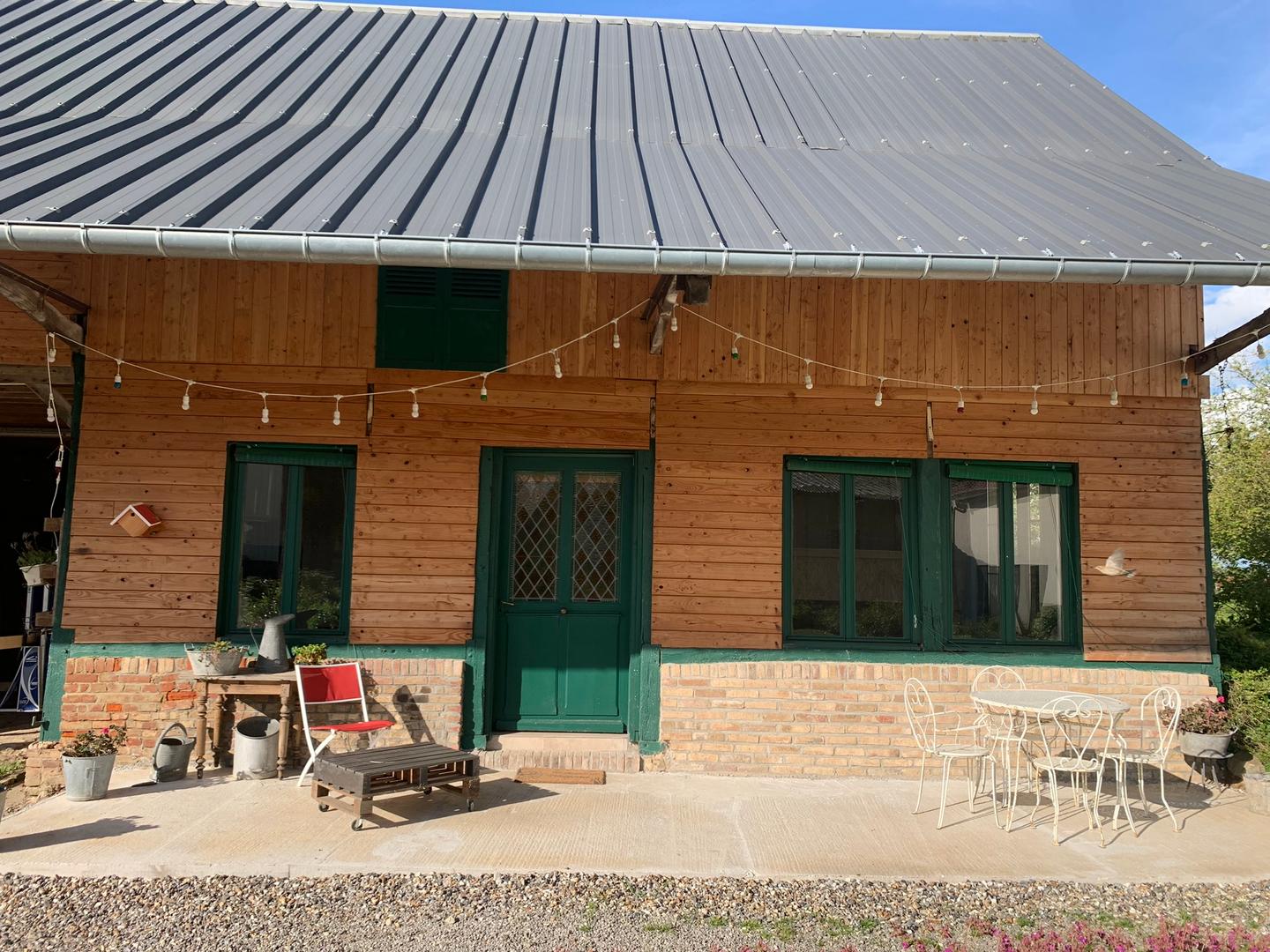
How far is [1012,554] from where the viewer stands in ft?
24.4

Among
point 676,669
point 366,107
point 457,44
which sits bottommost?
point 676,669

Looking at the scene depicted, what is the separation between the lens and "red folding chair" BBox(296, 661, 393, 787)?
625 cm

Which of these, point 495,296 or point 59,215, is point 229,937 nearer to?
point 59,215

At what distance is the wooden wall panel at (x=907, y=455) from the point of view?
23.3ft

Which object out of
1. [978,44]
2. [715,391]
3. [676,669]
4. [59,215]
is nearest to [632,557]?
[676,669]

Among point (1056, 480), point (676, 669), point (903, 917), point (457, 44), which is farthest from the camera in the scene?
point (457, 44)

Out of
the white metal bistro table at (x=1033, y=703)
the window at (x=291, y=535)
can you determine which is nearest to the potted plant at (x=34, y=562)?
the window at (x=291, y=535)

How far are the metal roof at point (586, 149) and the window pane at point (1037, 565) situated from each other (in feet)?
7.72

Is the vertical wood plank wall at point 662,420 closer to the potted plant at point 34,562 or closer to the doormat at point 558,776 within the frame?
the potted plant at point 34,562

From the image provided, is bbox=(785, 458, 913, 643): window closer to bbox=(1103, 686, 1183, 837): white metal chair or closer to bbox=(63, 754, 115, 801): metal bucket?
bbox=(1103, 686, 1183, 837): white metal chair

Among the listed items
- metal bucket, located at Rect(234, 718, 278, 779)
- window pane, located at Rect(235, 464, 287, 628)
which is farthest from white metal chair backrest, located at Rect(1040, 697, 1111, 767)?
window pane, located at Rect(235, 464, 287, 628)

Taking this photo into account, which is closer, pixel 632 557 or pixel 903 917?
pixel 903 917

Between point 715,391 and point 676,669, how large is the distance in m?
2.23

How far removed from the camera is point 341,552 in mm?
7223
